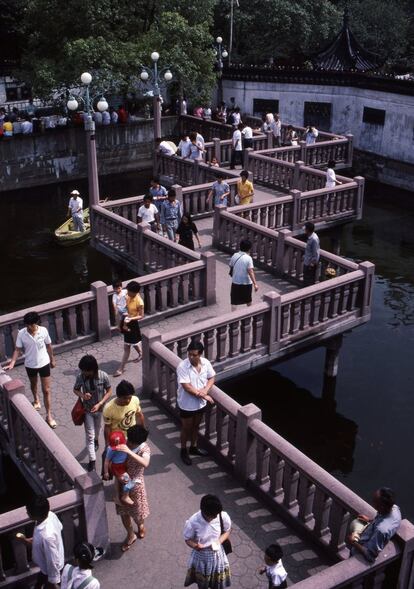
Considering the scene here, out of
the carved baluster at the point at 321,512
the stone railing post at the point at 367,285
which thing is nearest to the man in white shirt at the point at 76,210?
the stone railing post at the point at 367,285

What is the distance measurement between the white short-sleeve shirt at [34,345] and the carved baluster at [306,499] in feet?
15.0

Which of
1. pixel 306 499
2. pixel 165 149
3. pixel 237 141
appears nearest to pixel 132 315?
pixel 306 499

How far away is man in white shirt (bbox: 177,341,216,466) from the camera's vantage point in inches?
378

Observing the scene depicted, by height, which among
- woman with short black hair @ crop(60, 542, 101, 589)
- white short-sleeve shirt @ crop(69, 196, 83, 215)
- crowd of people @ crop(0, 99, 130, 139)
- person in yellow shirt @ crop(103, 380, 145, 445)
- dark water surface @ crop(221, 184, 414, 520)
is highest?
crowd of people @ crop(0, 99, 130, 139)

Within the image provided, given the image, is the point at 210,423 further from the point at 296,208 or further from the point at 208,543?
the point at 296,208

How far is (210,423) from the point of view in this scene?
34.5 feet

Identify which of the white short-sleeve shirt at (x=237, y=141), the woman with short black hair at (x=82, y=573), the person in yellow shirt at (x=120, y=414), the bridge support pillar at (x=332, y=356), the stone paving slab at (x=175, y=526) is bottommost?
the bridge support pillar at (x=332, y=356)

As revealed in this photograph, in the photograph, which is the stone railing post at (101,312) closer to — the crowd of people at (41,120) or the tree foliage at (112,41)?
the tree foliage at (112,41)

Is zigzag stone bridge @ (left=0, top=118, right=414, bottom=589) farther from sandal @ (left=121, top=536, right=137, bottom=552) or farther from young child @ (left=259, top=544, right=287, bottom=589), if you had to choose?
young child @ (left=259, top=544, right=287, bottom=589)

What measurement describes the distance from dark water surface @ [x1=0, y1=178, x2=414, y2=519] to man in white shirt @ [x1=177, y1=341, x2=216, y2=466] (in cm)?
373

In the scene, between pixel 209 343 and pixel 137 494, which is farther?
pixel 209 343

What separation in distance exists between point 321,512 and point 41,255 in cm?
1864

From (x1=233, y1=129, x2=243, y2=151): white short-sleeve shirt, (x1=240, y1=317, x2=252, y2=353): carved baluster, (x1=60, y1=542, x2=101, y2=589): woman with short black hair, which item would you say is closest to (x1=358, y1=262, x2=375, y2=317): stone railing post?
(x1=240, y1=317, x2=252, y2=353): carved baluster

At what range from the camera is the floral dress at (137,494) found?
27.1ft
